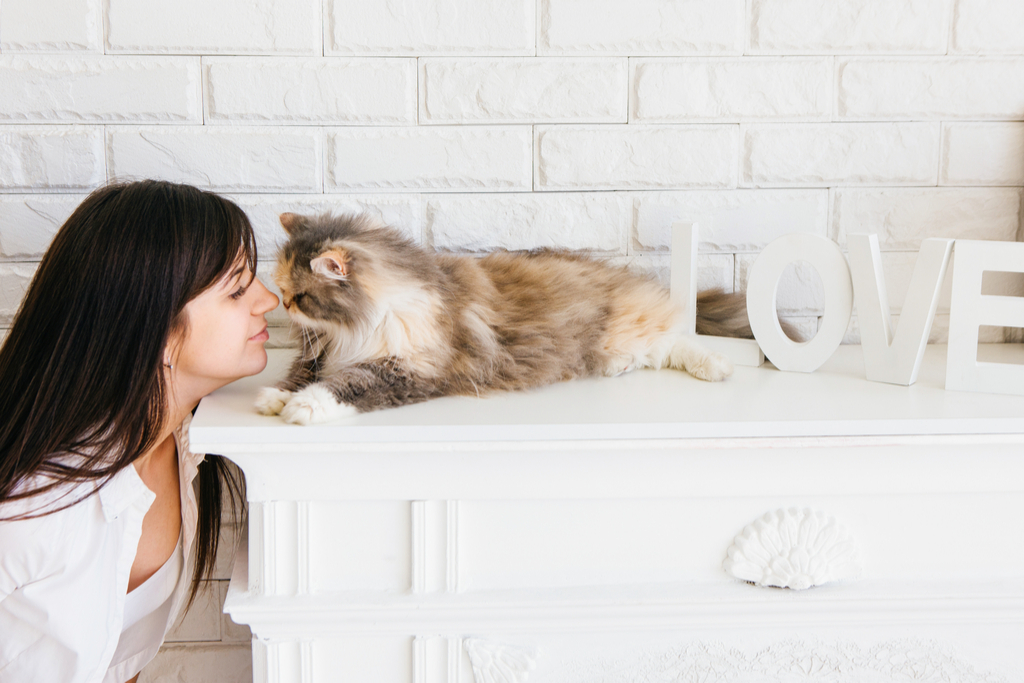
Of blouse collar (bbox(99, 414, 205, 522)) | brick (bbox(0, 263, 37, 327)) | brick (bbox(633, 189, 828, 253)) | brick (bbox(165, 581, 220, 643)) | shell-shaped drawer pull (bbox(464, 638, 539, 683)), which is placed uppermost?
brick (bbox(633, 189, 828, 253))

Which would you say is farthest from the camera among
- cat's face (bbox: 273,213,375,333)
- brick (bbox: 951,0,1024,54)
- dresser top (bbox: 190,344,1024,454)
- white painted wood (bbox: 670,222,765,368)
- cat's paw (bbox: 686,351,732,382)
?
brick (bbox: 951,0,1024,54)

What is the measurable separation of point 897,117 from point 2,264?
167 centimetres

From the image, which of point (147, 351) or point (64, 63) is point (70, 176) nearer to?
point (64, 63)

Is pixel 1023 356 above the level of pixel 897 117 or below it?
below

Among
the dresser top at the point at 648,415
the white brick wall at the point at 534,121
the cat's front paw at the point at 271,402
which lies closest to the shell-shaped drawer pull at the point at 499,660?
the dresser top at the point at 648,415

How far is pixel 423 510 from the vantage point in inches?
34.8

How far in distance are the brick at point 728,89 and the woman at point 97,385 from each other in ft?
2.54

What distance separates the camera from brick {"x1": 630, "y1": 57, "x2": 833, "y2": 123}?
51.6 inches

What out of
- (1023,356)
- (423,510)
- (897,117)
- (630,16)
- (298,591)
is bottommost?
(298,591)

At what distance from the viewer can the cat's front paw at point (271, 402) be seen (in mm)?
897

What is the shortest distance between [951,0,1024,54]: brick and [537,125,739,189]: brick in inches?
17.5

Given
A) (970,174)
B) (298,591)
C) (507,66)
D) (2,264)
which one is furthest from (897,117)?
(2,264)

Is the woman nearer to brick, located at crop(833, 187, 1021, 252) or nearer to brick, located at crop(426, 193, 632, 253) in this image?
brick, located at crop(426, 193, 632, 253)

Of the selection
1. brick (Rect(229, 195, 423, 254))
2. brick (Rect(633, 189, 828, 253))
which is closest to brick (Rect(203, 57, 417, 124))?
brick (Rect(229, 195, 423, 254))
